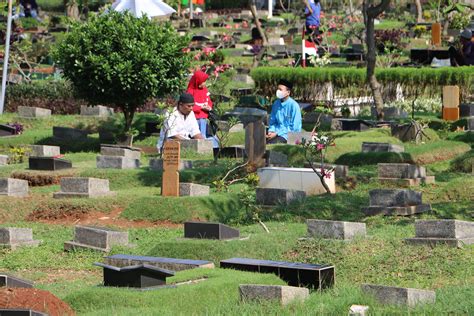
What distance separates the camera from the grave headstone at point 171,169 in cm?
1694

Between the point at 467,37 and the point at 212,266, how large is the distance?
1881cm

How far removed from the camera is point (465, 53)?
100 feet

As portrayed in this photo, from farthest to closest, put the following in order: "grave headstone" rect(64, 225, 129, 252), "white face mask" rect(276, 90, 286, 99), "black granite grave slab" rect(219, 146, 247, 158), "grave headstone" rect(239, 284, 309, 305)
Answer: "white face mask" rect(276, 90, 286, 99), "black granite grave slab" rect(219, 146, 247, 158), "grave headstone" rect(64, 225, 129, 252), "grave headstone" rect(239, 284, 309, 305)

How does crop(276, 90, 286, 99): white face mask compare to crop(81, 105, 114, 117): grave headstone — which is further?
crop(81, 105, 114, 117): grave headstone

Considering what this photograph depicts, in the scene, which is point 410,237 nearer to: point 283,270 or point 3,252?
point 283,270

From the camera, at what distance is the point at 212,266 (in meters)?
13.0

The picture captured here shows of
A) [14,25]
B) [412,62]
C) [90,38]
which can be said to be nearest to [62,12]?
[14,25]

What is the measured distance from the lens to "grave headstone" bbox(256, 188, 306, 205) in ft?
55.3

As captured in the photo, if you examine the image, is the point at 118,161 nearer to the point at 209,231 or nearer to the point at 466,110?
the point at 209,231

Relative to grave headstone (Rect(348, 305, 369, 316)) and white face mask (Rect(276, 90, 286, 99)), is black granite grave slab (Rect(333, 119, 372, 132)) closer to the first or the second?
white face mask (Rect(276, 90, 286, 99))

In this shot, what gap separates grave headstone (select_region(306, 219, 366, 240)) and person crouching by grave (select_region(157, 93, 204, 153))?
22.0 ft

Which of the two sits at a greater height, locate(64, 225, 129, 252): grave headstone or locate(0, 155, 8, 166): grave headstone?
locate(0, 155, 8, 166): grave headstone

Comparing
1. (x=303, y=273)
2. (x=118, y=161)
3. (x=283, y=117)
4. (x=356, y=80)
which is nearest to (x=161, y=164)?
(x=118, y=161)

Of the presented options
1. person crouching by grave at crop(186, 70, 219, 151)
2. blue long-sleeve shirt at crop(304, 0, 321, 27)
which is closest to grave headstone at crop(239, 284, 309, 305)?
person crouching by grave at crop(186, 70, 219, 151)
